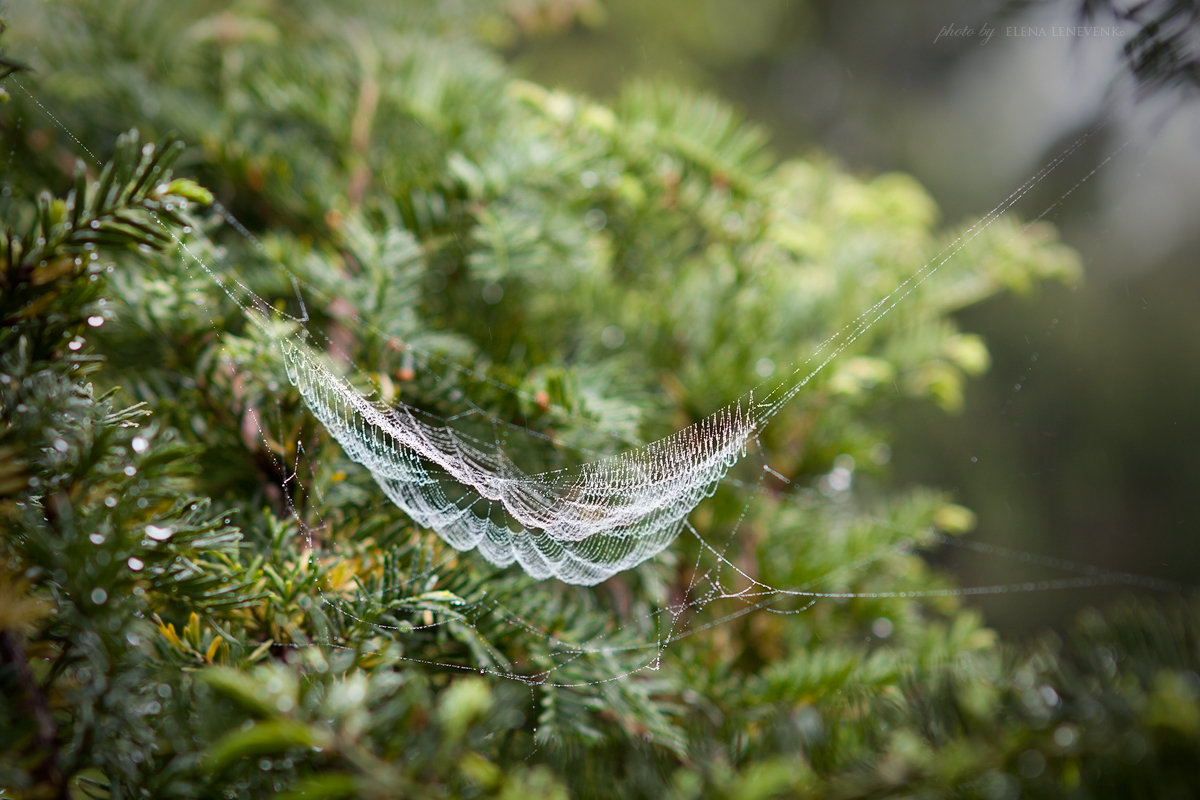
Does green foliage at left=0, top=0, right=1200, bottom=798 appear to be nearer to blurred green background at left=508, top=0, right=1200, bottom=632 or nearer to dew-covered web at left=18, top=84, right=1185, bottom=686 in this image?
dew-covered web at left=18, top=84, right=1185, bottom=686

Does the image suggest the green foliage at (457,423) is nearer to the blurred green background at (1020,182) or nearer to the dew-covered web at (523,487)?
the dew-covered web at (523,487)

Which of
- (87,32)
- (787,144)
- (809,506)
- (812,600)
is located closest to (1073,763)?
(812,600)

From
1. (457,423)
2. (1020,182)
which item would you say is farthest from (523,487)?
(1020,182)

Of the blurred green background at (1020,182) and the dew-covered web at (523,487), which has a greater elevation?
the blurred green background at (1020,182)

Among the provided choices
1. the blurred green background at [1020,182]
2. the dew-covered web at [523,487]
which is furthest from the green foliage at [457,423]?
the blurred green background at [1020,182]

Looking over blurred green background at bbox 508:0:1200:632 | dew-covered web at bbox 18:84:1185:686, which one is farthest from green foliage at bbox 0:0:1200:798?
blurred green background at bbox 508:0:1200:632
